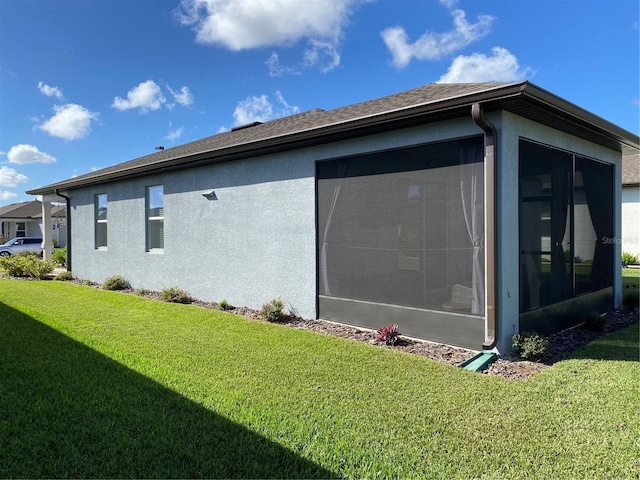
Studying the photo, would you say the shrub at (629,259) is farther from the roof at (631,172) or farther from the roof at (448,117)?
the roof at (448,117)

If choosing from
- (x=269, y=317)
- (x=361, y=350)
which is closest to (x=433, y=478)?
(x=361, y=350)

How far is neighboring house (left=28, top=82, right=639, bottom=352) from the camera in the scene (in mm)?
5066

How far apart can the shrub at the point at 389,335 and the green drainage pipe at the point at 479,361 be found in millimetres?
1007

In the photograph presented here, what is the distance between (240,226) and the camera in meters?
8.17

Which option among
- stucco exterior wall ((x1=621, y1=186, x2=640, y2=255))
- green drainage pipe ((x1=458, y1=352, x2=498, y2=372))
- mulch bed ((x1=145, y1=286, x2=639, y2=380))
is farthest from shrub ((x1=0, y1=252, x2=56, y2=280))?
stucco exterior wall ((x1=621, y1=186, x2=640, y2=255))

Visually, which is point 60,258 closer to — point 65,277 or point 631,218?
point 65,277

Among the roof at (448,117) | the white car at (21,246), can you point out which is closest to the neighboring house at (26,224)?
the white car at (21,246)

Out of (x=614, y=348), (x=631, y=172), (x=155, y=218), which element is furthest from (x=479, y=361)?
(x=631, y=172)

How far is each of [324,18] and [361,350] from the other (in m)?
8.64

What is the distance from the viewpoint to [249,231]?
800 cm

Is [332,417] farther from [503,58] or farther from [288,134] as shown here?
[503,58]

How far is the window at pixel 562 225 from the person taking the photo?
5.57m

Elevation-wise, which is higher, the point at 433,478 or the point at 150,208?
the point at 150,208

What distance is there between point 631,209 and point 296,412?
19.1 metres
